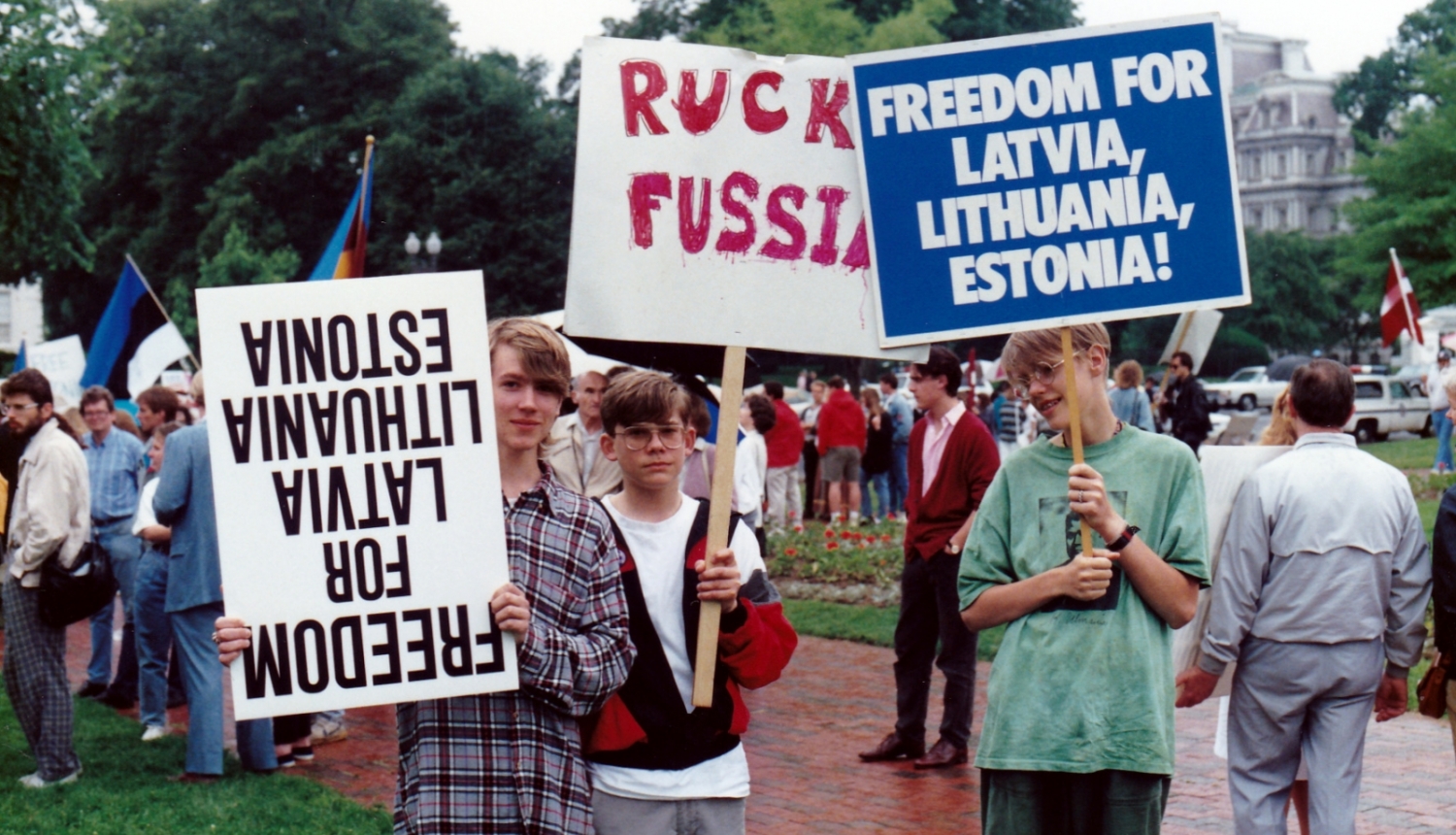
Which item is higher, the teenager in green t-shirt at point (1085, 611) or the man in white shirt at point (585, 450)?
the man in white shirt at point (585, 450)

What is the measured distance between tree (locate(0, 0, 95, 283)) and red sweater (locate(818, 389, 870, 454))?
9957 millimetres

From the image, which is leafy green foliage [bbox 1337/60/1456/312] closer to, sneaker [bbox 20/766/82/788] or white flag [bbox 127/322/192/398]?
white flag [bbox 127/322/192/398]

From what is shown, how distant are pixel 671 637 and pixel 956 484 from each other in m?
4.44

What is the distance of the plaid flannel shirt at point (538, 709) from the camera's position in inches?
125

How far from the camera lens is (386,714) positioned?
9578 mm

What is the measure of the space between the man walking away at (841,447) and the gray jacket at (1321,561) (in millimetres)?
14666

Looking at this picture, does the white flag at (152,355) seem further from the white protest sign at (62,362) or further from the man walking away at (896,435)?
the man walking away at (896,435)

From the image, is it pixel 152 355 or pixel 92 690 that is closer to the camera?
pixel 92 690

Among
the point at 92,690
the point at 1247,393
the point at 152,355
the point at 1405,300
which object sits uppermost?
the point at 1405,300

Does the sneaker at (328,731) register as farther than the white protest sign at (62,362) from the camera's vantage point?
No

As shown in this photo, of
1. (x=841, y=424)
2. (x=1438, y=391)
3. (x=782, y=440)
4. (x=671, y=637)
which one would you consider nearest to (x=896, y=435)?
(x=841, y=424)

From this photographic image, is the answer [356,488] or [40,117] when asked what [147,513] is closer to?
[356,488]

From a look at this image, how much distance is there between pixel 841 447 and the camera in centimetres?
2000

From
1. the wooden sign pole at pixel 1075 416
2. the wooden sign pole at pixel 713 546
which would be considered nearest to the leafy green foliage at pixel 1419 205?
the wooden sign pole at pixel 1075 416
